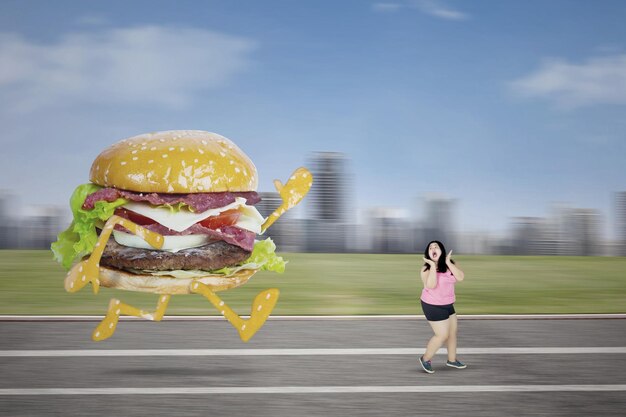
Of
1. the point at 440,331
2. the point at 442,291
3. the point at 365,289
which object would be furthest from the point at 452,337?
the point at 365,289

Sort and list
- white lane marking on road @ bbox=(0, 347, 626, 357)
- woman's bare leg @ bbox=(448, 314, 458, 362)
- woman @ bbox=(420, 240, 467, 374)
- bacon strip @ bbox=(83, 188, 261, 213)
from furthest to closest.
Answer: white lane marking on road @ bbox=(0, 347, 626, 357) → bacon strip @ bbox=(83, 188, 261, 213) → woman's bare leg @ bbox=(448, 314, 458, 362) → woman @ bbox=(420, 240, 467, 374)

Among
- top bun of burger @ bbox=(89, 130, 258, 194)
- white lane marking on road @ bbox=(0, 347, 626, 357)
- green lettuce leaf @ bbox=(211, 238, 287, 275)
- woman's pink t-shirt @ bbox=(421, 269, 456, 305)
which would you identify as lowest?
white lane marking on road @ bbox=(0, 347, 626, 357)

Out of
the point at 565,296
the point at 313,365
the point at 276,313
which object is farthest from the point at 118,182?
the point at 565,296

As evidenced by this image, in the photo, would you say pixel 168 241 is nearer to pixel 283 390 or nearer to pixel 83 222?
pixel 83 222

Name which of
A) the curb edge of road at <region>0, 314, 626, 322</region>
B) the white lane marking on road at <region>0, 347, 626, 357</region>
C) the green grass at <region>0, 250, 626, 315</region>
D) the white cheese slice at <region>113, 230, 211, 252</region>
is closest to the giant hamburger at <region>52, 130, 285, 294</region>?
the white cheese slice at <region>113, 230, 211, 252</region>

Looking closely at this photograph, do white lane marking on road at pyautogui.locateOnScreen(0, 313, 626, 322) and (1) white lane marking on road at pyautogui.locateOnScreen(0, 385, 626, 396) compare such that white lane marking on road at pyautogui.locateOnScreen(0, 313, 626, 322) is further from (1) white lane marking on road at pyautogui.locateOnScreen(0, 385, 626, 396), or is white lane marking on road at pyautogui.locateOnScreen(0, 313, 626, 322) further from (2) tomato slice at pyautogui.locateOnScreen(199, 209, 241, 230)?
(1) white lane marking on road at pyautogui.locateOnScreen(0, 385, 626, 396)

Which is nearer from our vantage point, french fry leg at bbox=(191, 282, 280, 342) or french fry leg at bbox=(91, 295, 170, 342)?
french fry leg at bbox=(91, 295, 170, 342)

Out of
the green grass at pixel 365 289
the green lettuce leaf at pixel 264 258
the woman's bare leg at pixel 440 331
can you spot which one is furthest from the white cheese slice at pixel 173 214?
the green grass at pixel 365 289
